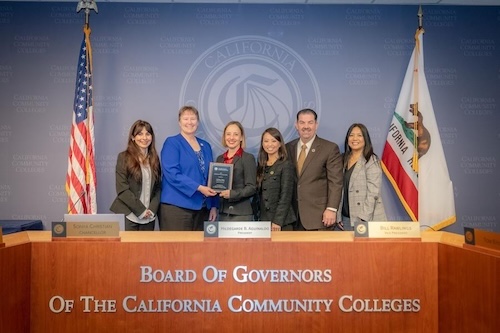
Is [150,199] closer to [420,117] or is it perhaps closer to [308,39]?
[308,39]

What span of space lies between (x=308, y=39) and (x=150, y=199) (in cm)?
209

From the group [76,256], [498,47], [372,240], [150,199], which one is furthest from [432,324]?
[498,47]

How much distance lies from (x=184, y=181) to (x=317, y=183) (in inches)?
40.4

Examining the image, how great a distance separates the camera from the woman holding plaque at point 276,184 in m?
3.68

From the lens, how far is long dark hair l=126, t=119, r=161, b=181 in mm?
3715

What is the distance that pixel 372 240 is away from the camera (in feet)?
5.99

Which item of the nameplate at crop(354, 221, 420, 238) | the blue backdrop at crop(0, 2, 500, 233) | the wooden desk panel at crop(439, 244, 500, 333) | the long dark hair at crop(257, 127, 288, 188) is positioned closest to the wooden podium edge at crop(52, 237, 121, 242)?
the nameplate at crop(354, 221, 420, 238)

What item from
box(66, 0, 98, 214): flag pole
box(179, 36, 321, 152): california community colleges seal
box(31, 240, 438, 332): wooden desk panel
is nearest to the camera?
box(31, 240, 438, 332): wooden desk panel

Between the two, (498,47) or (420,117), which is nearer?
(420,117)

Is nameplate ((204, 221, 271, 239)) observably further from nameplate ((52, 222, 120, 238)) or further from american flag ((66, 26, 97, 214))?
american flag ((66, 26, 97, 214))

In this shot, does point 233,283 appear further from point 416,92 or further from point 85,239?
point 416,92

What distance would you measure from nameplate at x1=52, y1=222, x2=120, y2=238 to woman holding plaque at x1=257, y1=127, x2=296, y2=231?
75.9 inches

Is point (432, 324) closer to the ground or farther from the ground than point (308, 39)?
closer to the ground

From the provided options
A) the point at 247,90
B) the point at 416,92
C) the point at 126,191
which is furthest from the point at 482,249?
the point at 247,90
